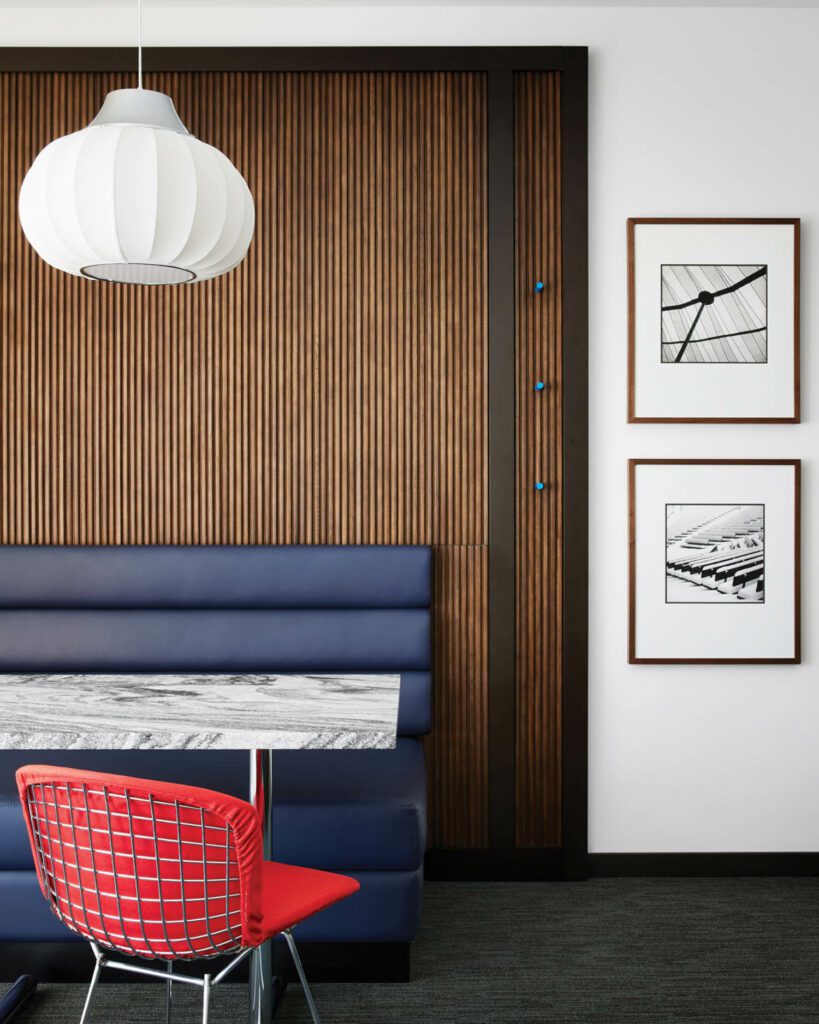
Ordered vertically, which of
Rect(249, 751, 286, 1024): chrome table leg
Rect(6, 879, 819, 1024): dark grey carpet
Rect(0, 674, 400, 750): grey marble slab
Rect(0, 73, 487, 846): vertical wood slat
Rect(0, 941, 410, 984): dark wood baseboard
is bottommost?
Rect(6, 879, 819, 1024): dark grey carpet

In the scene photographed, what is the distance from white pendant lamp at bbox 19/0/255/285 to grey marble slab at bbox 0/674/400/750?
950 millimetres

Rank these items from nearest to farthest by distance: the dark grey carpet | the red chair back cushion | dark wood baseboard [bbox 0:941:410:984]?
the red chair back cushion < the dark grey carpet < dark wood baseboard [bbox 0:941:410:984]

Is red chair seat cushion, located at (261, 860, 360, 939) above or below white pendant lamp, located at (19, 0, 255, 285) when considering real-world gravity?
below

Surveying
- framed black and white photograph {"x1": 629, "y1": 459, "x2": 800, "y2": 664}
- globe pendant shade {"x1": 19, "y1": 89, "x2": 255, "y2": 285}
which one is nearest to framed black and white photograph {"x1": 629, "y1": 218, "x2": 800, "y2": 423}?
framed black and white photograph {"x1": 629, "y1": 459, "x2": 800, "y2": 664}

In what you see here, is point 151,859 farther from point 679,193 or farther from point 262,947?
point 679,193

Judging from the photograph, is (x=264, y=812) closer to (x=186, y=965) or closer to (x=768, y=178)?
(x=186, y=965)

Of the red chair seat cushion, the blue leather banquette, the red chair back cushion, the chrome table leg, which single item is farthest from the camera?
the blue leather banquette

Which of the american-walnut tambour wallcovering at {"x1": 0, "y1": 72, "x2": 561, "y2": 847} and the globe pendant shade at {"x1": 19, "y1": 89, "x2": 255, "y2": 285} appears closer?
→ the globe pendant shade at {"x1": 19, "y1": 89, "x2": 255, "y2": 285}

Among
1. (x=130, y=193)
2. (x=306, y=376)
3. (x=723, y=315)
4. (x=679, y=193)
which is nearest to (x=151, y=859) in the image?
(x=130, y=193)

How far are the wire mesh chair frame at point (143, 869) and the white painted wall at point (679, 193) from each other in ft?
6.00

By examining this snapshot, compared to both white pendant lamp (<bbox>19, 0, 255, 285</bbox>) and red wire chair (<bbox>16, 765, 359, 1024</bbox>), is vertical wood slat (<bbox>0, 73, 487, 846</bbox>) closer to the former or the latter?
white pendant lamp (<bbox>19, 0, 255, 285</bbox>)

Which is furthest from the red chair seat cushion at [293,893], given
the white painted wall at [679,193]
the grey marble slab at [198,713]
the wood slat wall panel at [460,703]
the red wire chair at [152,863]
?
the white painted wall at [679,193]

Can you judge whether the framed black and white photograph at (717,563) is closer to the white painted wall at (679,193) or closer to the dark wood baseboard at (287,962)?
the white painted wall at (679,193)

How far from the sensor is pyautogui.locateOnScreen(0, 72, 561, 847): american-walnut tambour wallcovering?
3.10m
